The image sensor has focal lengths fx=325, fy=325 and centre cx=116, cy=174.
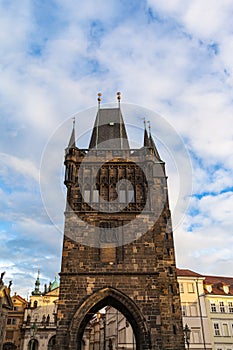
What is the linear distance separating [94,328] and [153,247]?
4454 cm

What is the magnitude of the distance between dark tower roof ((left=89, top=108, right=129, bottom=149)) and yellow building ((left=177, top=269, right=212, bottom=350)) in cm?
1425

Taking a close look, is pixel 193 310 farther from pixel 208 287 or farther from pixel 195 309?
pixel 208 287

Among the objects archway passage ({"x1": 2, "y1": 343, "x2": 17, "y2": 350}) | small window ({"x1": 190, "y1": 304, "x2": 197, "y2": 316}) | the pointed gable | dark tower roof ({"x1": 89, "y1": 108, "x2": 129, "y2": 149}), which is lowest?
archway passage ({"x1": 2, "y1": 343, "x2": 17, "y2": 350})

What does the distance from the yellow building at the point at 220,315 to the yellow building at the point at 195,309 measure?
1.69 ft

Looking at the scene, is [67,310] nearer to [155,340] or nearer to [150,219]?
[155,340]

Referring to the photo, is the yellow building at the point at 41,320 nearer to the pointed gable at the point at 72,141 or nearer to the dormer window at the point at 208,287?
the dormer window at the point at 208,287

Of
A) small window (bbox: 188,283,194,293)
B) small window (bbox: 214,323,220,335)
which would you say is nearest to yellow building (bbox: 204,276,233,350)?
small window (bbox: 214,323,220,335)

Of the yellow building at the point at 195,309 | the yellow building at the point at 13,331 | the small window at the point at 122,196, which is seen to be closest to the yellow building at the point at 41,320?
the yellow building at the point at 13,331

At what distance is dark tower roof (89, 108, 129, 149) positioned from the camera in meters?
26.8

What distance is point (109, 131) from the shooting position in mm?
28281

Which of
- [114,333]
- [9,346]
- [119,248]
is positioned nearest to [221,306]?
[114,333]

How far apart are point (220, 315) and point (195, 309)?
2.44 metres

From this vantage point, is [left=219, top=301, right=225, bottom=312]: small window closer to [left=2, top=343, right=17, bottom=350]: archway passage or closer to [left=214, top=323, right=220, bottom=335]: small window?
[left=214, top=323, right=220, bottom=335]: small window

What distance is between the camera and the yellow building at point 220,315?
93.9ft
